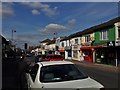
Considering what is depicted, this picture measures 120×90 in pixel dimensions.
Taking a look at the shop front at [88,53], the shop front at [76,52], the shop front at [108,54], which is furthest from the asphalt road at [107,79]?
the shop front at [76,52]

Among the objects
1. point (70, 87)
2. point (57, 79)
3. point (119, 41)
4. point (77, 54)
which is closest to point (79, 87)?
point (70, 87)

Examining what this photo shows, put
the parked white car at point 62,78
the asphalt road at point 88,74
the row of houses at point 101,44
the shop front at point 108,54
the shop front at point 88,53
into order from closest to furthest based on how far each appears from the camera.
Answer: the parked white car at point 62,78
the asphalt road at point 88,74
the shop front at point 108,54
the row of houses at point 101,44
the shop front at point 88,53

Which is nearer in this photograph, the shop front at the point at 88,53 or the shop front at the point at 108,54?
the shop front at the point at 108,54

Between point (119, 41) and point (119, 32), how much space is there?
2273 mm

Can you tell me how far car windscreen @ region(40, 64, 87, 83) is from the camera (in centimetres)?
752

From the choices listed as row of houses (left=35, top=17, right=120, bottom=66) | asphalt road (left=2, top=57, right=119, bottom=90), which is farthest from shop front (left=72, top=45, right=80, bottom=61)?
asphalt road (left=2, top=57, right=119, bottom=90)

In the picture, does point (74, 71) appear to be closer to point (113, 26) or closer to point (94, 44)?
point (113, 26)

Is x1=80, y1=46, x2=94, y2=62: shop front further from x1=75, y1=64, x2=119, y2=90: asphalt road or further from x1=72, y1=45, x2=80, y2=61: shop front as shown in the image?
x1=75, y1=64, x2=119, y2=90: asphalt road

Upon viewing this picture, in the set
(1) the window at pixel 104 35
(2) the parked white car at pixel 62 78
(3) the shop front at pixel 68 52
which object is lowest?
(3) the shop front at pixel 68 52

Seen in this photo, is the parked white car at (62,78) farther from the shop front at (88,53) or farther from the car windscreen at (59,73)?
the shop front at (88,53)

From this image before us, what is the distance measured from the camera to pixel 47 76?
7641 millimetres

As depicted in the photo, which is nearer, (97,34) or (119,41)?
(119,41)

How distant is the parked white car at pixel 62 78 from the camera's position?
22.9 feet

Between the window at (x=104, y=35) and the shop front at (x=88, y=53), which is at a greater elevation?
the window at (x=104, y=35)
